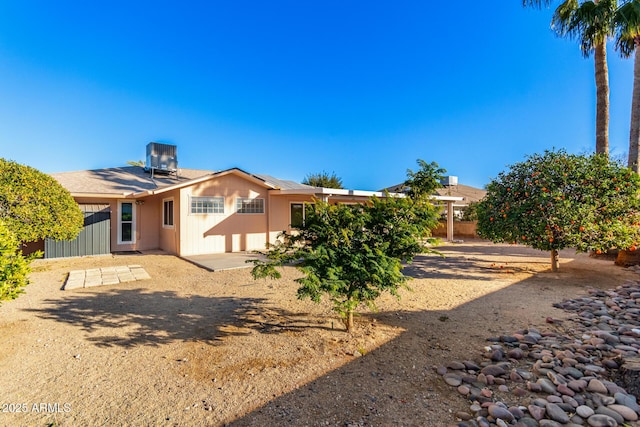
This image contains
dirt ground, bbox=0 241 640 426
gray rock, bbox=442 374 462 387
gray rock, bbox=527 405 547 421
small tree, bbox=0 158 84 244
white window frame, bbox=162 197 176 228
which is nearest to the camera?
gray rock, bbox=527 405 547 421

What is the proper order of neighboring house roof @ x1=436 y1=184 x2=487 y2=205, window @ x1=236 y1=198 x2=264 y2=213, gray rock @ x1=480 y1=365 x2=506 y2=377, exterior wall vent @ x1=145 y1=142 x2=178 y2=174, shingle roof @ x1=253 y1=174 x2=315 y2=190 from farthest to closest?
neighboring house roof @ x1=436 y1=184 x2=487 y2=205 → exterior wall vent @ x1=145 y1=142 x2=178 y2=174 → shingle roof @ x1=253 y1=174 x2=315 y2=190 → window @ x1=236 y1=198 x2=264 y2=213 → gray rock @ x1=480 y1=365 x2=506 y2=377

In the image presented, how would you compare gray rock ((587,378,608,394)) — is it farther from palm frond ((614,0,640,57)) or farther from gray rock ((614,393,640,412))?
palm frond ((614,0,640,57))

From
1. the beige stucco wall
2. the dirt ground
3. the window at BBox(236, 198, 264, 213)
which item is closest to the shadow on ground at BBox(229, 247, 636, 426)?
the dirt ground

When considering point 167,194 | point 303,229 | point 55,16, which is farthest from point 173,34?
point 303,229

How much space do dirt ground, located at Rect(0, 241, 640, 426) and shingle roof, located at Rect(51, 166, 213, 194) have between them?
5.51m

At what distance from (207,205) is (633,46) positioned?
1696 centimetres

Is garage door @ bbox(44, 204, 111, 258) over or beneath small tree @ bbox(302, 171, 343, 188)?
beneath

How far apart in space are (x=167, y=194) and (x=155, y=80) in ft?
25.8

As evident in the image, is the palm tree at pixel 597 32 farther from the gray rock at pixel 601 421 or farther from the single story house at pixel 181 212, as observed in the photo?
the gray rock at pixel 601 421

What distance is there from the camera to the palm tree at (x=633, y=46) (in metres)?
8.75

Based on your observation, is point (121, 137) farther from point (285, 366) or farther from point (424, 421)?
point (424, 421)

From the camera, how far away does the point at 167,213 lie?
12.3m

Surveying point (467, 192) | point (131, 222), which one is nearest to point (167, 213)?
point (131, 222)

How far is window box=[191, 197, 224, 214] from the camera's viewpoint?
11.2 m
